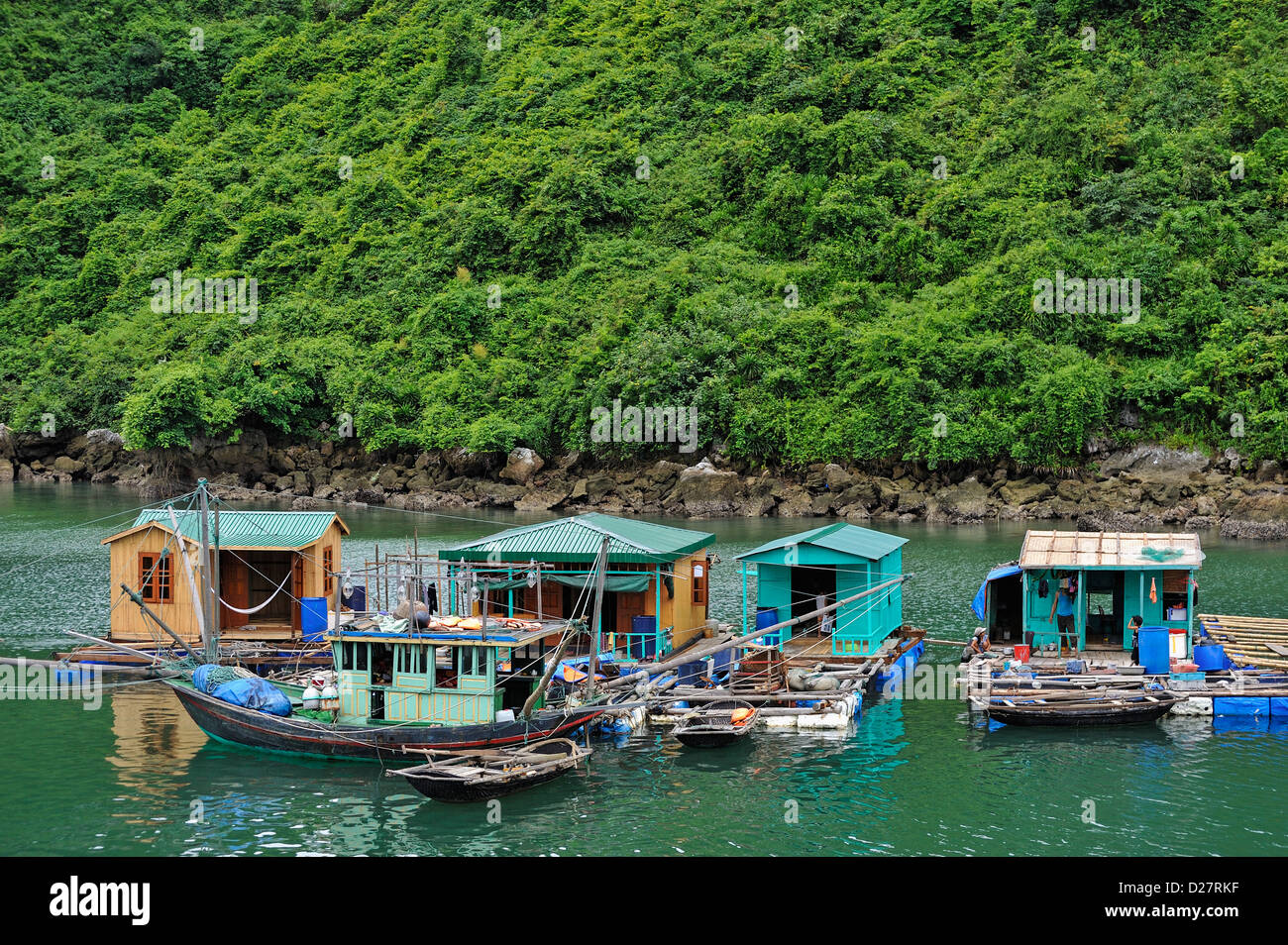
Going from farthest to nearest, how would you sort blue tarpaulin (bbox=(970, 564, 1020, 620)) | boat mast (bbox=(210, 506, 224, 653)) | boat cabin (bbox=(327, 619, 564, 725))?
blue tarpaulin (bbox=(970, 564, 1020, 620)) → boat mast (bbox=(210, 506, 224, 653)) → boat cabin (bbox=(327, 619, 564, 725))

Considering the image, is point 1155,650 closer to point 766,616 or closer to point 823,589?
point 823,589

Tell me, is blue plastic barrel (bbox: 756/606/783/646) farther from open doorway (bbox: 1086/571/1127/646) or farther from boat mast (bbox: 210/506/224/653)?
boat mast (bbox: 210/506/224/653)

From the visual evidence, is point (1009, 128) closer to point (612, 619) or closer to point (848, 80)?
point (848, 80)

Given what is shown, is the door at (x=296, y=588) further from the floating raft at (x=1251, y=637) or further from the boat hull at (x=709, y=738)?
the floating raft at (x=1251, y=637)

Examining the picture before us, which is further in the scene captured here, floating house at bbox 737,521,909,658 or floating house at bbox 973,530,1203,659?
floating house at bbox 737,521,909,658

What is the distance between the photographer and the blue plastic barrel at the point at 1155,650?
33062 millimetres

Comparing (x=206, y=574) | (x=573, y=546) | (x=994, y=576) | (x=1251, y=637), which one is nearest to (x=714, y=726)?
(x=573, y=546)

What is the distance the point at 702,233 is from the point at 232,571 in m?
70.8

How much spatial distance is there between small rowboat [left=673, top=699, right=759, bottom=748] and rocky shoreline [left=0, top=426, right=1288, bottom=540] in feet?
133

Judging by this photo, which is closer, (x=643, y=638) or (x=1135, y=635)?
(x=1135, y=635)

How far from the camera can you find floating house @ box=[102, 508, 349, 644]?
123ft

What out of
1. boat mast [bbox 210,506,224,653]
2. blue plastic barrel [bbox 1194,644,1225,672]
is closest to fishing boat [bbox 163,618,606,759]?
boat mast [bbox 210,506,224,653]

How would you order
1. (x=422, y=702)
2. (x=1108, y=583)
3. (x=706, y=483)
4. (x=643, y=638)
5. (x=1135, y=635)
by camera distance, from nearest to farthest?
(x=422, y=702) < (x=1135, y=635) < (x=643, y=638) < (x=1108, y=583) < (x=706, y=483)

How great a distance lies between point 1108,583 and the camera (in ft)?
118
